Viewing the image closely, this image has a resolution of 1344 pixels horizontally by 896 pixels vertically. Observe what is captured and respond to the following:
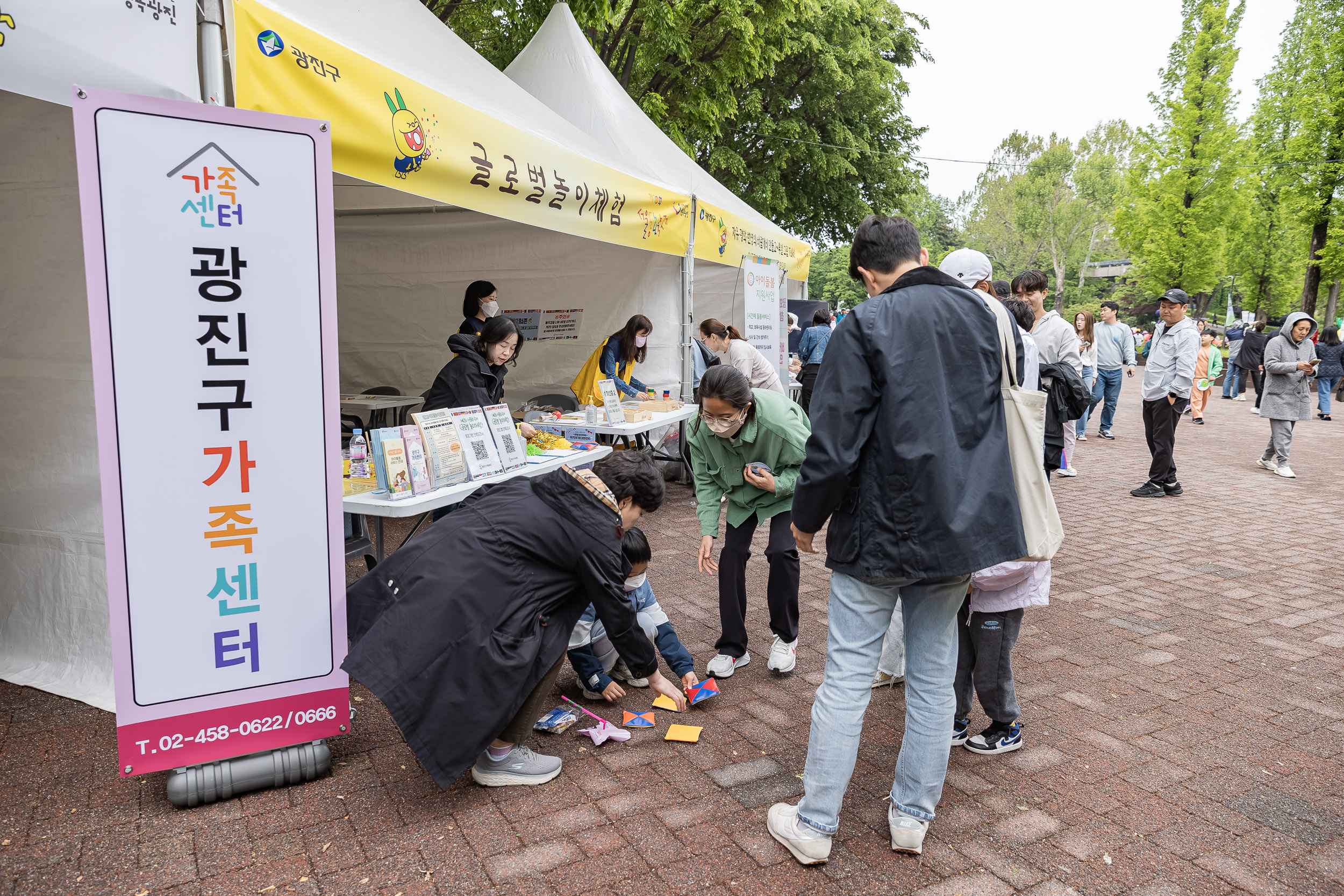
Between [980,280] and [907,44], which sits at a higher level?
[907,44]

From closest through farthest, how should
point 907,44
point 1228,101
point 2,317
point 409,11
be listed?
point 2,317
point 409,11
point 907,44
point 1228,101

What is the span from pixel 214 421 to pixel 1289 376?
376 inches

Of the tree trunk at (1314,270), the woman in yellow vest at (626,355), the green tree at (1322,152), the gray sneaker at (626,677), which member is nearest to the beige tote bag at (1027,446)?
the gray sneaker at (626,677)

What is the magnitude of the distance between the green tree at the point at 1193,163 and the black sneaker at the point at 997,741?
24.5 metres

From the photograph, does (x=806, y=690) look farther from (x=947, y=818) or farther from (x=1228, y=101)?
(x=1228, y=101)

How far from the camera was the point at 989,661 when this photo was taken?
279 cm

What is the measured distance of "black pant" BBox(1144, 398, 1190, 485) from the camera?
719 cm

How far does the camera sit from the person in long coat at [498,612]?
7.79 ft

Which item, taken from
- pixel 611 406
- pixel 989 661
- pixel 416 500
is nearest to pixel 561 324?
pixel 611 406

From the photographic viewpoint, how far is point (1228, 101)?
22.5m

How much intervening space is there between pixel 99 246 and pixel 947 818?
3.01 m

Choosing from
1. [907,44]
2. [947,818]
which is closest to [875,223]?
[947,818]

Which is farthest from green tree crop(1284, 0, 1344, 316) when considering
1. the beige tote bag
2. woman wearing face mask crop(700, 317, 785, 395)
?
the beige tote bag

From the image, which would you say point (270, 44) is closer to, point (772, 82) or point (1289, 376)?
point (1289, 376)
